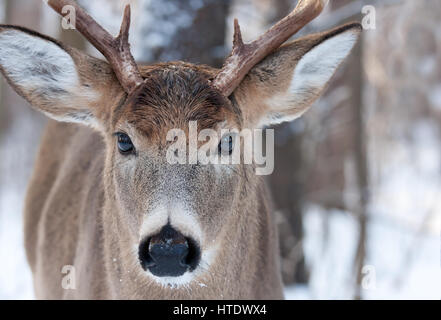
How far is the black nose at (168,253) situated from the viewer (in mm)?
3266

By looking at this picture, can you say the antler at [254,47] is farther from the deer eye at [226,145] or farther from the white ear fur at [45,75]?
the white ear fur at [45,75]

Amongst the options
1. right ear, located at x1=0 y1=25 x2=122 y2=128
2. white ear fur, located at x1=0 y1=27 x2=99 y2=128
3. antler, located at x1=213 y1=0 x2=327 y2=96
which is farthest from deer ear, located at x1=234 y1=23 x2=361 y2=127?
white ear fur, located at x1=0 y1=27 x2=99 y2=128

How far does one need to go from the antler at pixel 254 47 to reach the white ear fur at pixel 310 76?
0.70 ft

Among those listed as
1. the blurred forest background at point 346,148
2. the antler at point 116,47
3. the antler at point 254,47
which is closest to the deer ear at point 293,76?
the antler at point 254,47

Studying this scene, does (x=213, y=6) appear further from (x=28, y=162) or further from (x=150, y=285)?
(x=28, y=162)

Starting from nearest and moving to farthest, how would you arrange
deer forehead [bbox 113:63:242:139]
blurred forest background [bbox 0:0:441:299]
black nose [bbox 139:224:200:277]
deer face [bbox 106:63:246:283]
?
black nose [bbox 139:224:200:277]
deer face [bbox 106:63:246:283]
deer forehead [bbox 113:63:242:139]
blurred forest background [bbox 0:0:441:299]

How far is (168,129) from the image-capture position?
Answer: 12.3ft

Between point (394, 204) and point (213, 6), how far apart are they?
6.90 m

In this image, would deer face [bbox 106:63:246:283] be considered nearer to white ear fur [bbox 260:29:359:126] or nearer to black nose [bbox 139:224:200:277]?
black nose [bbox 139:224:200:277]

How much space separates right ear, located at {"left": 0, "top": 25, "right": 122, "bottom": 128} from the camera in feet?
13.6

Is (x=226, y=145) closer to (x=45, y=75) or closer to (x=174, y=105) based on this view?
(x=174, y=105)

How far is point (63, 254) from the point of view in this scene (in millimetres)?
5406

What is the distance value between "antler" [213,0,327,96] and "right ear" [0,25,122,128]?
716mm
